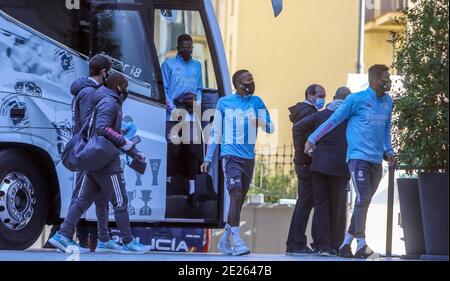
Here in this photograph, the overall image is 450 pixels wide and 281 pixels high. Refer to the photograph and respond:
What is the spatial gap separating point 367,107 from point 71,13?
2.75m

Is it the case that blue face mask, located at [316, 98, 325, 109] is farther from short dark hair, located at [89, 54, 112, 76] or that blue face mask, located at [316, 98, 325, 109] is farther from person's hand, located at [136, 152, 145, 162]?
short dark hair, located at [89, 54, 112, 76]

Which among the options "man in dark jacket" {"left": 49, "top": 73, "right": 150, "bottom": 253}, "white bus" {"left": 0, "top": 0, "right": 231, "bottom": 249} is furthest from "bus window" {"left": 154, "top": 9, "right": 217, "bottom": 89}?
"man in dark jacket" {"left": 49, "top": 73, "right": 150, "bottom": 253}

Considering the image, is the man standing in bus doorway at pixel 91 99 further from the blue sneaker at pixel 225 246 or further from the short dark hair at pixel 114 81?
the blue sneaker at pixel 225 246

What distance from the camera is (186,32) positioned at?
12.8 meters

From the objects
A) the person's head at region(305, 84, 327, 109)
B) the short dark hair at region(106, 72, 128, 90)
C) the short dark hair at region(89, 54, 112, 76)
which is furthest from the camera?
the person's head at region(305, 84, 327, 109)

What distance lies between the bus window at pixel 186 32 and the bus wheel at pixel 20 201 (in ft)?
5.78

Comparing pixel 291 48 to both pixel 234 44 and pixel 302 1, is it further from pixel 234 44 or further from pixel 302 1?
pixel 302 1

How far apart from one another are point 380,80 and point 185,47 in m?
2.01

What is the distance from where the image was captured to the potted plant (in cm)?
1094

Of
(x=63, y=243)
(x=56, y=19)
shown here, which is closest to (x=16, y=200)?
(x=63, y=243)

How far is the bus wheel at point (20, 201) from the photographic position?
1145cm

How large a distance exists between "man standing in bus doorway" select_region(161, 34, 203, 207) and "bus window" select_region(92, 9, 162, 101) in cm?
23

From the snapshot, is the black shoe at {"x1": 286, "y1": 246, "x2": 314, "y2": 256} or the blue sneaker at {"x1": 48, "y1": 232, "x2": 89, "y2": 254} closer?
the blue sneaker at {"x1": 48, "y1": 232, "x2": 89, "y2": 254}
